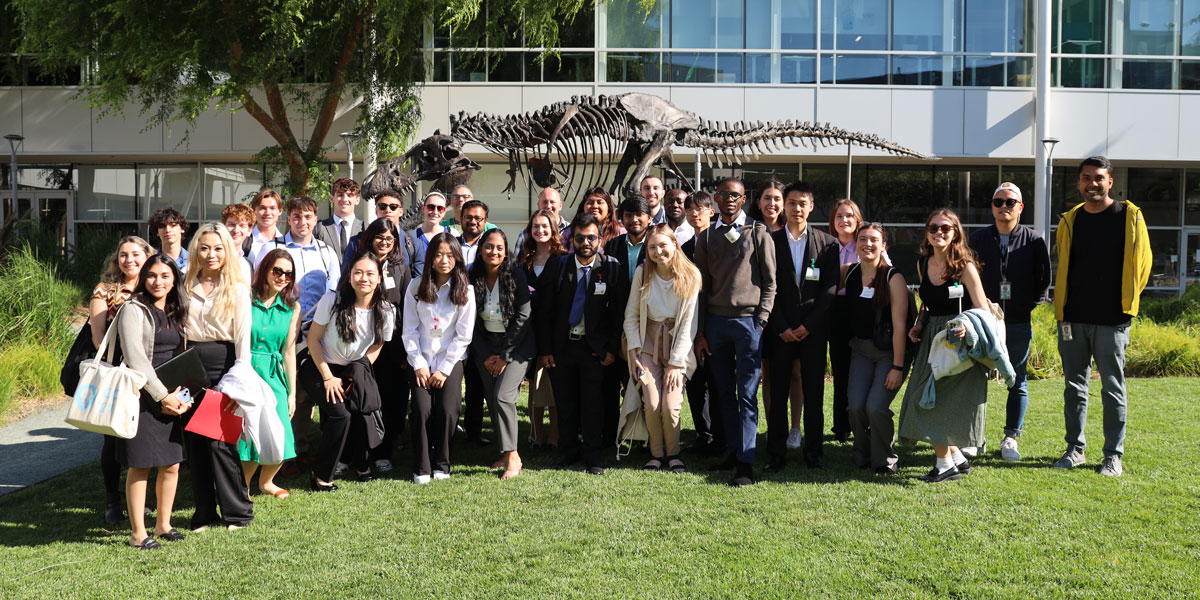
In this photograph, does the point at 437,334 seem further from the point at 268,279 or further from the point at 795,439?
the point at 795,439

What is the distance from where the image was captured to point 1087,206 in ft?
20.9

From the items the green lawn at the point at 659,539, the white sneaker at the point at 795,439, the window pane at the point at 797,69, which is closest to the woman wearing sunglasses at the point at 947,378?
the green lawn at the point at 659,539

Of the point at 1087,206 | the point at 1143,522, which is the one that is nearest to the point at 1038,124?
the point at 1087,206

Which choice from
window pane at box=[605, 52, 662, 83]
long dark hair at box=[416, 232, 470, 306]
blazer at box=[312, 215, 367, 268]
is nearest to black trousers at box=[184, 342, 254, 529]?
long dark hair at box=[416, 232, 470, 306]

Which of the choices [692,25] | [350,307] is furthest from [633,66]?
[350,307]

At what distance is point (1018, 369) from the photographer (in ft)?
22.7

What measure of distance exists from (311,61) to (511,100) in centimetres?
491

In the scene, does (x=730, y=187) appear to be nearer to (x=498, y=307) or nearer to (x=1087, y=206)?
(x=498, y=307)

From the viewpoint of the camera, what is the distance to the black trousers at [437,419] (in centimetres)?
634

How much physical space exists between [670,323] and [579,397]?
3.28 ft

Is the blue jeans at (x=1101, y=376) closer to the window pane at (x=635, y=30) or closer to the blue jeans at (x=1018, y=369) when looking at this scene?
the blue jeans at (x=1018, y=369)

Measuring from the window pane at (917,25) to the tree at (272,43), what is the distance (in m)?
9.12

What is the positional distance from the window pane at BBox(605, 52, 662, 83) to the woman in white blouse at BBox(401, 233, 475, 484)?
606 inches

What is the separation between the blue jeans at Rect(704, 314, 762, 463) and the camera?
624 cm
